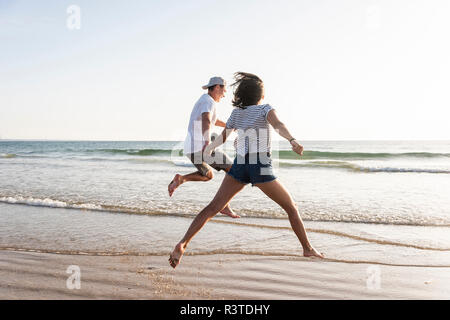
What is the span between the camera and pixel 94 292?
385cm

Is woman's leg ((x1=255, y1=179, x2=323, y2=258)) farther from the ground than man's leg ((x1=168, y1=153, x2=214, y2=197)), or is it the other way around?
Answer: man's leg ((x1=168, y1=153, x2=214, y2=197))

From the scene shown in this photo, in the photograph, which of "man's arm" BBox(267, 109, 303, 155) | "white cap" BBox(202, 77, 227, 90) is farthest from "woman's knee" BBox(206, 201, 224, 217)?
"white cap" BBox(202, 77, 227, 90)

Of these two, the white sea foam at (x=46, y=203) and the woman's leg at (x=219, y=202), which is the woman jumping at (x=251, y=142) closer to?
the woman's leg at (x=219, y=202)

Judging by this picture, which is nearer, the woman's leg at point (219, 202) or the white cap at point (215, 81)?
the woman's leg at point (219, 202)

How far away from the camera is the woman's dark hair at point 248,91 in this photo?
3842 millimetres

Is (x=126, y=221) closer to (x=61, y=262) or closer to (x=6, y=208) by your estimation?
(x=61, y=262)

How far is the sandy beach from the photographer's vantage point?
382cm

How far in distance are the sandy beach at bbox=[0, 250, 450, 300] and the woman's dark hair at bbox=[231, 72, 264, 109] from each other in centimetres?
191

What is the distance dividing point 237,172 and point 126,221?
13.8ft

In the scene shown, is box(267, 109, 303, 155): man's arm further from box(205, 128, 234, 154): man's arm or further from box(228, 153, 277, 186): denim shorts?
box(205, 128, 234, 154): man's arm

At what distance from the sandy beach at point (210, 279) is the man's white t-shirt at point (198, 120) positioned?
1.50 meters

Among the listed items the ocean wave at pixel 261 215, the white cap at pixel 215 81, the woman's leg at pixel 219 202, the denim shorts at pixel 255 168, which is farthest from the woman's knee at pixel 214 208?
the ocean wave at pixel 261 215

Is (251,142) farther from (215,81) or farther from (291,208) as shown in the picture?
(215,81)
